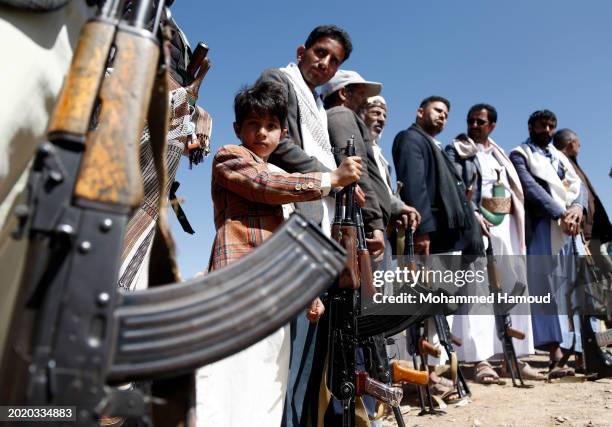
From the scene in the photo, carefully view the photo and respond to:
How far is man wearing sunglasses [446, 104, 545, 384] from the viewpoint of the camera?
4867mm

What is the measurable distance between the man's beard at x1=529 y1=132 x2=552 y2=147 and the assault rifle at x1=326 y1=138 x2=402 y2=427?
3838mm

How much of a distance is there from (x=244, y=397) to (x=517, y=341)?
3.96 meters

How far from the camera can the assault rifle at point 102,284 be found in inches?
31.8

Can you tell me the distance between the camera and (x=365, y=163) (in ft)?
10.1

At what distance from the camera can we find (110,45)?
95 cm

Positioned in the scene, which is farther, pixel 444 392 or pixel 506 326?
pixel 506 326

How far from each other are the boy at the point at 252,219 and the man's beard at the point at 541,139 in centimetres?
429

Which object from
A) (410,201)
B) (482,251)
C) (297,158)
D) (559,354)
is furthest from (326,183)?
(559,354)

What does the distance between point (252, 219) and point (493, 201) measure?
3.62 m

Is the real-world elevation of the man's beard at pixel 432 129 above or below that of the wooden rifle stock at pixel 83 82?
above

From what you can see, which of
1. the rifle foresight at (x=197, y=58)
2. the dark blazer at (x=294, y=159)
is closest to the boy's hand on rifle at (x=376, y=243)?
the dark blazer at (x=294, y=159)

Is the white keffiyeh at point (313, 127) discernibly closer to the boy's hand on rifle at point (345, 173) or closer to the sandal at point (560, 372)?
the boy's hand on rifle at point (345, 173)

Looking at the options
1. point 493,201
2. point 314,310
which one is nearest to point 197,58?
point 314,310

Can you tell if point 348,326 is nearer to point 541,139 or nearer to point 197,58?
point 197,58
